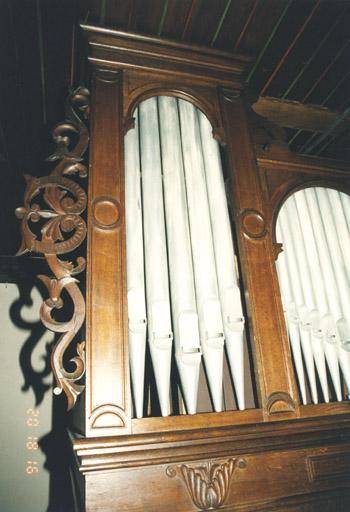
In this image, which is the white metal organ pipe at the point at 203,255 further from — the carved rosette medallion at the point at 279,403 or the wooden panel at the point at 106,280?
the wooden panel at the point at 106,280

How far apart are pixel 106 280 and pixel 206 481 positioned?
104 centimetres

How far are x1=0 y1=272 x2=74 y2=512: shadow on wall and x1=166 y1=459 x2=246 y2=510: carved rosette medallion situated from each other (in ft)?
9.43

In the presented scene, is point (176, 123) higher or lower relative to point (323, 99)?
lower

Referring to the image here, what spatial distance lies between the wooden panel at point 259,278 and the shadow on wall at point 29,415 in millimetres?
2946

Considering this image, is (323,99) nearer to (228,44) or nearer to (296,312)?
(228,44)

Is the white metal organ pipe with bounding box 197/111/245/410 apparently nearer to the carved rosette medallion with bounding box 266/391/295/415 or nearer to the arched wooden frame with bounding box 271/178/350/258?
the carved rosette medallion with bounding box 266/391/295/415

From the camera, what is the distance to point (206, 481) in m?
1.79

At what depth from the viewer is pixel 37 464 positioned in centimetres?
462

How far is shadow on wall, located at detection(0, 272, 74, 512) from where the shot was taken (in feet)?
14.8

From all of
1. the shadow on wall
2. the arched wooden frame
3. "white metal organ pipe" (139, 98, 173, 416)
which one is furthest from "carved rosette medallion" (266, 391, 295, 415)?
the shadow on wall

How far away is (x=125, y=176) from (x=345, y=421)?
71.7 inches

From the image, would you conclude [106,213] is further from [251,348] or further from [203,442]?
[203,442]

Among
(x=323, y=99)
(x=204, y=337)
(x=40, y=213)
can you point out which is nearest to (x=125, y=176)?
(x=40, y=213)

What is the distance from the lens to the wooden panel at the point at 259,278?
7.05 ft
